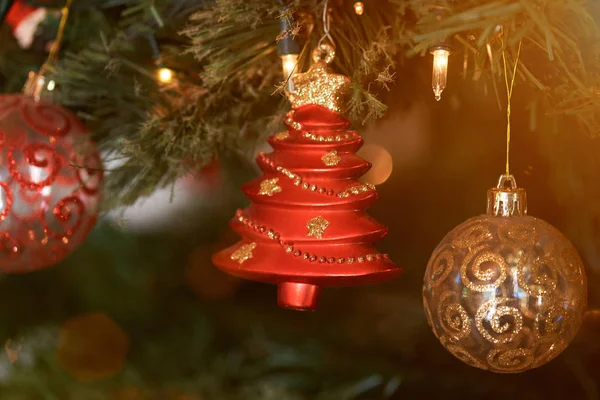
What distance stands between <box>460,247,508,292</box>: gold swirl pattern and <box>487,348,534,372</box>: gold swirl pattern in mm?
50

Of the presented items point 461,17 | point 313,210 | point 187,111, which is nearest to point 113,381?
point 187,111

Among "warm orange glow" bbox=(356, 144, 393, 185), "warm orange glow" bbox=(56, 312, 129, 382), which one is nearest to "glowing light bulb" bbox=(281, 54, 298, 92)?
"warm orange glow" bbox=(356, 144, 393, 185)

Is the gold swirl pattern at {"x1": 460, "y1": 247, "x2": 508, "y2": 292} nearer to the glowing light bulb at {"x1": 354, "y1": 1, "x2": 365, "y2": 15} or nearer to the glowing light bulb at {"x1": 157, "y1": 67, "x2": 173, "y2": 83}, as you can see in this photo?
the glowing light bulb at {"x1": 354, "y1": 1, "x2": 365, "y2": 15}

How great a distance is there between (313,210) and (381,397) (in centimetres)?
48

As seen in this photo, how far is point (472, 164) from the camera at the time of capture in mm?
908

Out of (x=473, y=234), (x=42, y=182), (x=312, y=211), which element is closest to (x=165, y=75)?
(x=42, y=182)

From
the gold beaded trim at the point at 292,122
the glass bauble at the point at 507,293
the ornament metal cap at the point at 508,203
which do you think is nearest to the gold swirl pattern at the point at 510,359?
the glass bauble at the point at 507,293

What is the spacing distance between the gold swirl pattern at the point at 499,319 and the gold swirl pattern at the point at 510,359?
0.5 inches

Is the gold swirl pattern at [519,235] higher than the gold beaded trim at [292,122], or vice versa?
the gold beaded trim at [292,122]

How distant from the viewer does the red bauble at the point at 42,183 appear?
647mm

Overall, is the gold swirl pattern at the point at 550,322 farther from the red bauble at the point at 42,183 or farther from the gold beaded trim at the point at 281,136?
the red bauble at the point at 42,183

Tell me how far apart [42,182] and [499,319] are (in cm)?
43

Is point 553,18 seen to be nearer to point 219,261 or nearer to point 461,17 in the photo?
point 461,17

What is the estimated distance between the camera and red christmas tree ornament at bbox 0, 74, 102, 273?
65 centimetres
